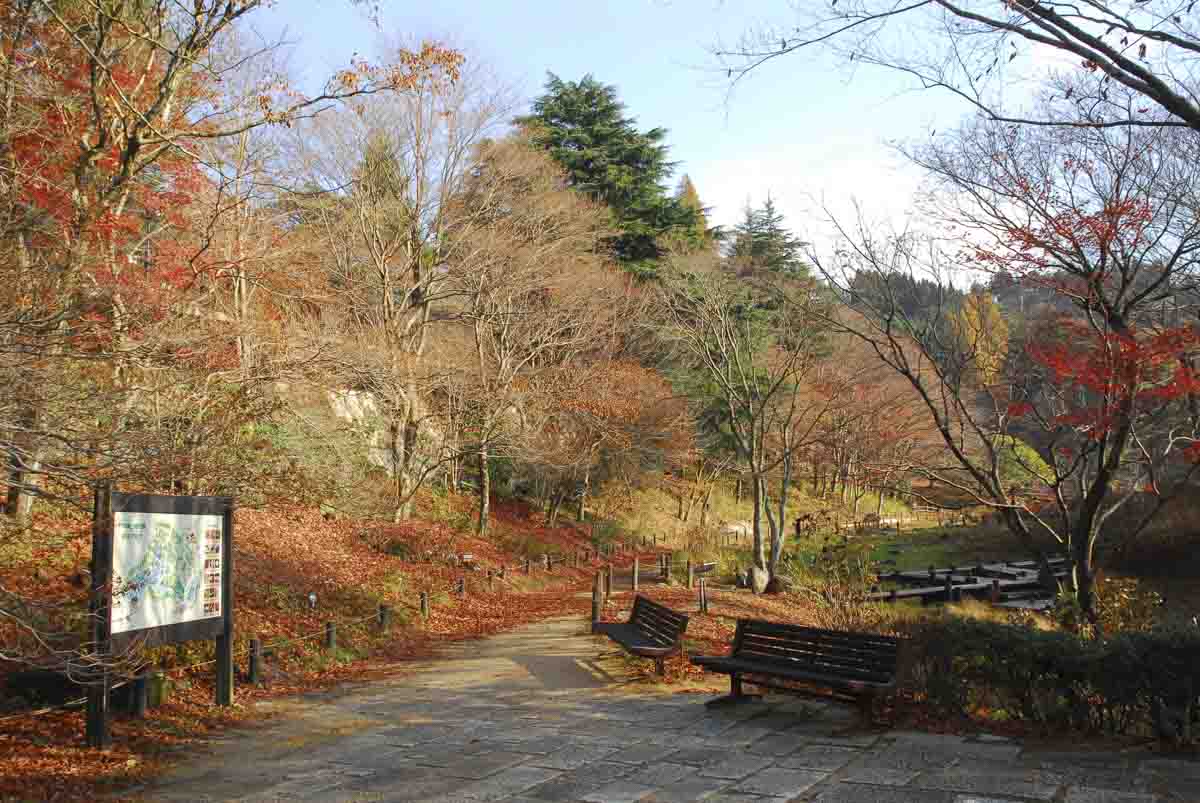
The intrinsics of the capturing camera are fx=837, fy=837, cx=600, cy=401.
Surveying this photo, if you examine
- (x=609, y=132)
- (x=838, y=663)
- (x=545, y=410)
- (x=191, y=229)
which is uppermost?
(x=609, y=132)

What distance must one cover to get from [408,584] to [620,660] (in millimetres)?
6824

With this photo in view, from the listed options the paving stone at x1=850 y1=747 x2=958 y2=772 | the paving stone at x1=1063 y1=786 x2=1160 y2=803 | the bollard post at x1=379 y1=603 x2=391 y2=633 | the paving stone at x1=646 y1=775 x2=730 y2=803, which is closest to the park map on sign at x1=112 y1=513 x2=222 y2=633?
the paving stone at x1=646 y1=775 x2=730 y2=803

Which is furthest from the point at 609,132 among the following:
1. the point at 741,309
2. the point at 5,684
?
the point at 5,684

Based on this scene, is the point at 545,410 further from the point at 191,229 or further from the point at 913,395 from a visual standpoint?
the point at 191,229

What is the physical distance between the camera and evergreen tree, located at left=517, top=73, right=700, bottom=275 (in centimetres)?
3691

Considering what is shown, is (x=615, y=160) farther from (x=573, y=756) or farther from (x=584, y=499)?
(x=573, y=756)

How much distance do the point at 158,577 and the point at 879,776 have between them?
6392mm

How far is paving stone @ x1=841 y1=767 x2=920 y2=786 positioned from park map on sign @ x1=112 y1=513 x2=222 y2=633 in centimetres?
592

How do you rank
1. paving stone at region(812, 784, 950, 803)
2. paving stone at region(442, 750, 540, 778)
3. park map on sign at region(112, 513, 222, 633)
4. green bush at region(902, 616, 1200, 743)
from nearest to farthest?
paving stone at region(812, 784, 950, 803) < green bush at region(902, 616, 1200, 743) < paving stone at region(442, 750, 540, 778) < park map on sign at region(112, 513, 222, 633)

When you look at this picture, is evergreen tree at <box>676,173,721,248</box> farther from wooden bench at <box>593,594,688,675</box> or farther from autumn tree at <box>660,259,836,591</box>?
wooden bench at <box>593,594,688,675</box>

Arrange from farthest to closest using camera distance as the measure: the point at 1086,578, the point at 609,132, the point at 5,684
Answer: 1. the point at 609,132
2. the point at 1086,578
3. the point at 5,684

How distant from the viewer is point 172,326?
11.8 m

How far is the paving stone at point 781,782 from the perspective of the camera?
5566 mm

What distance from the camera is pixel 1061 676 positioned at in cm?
666
